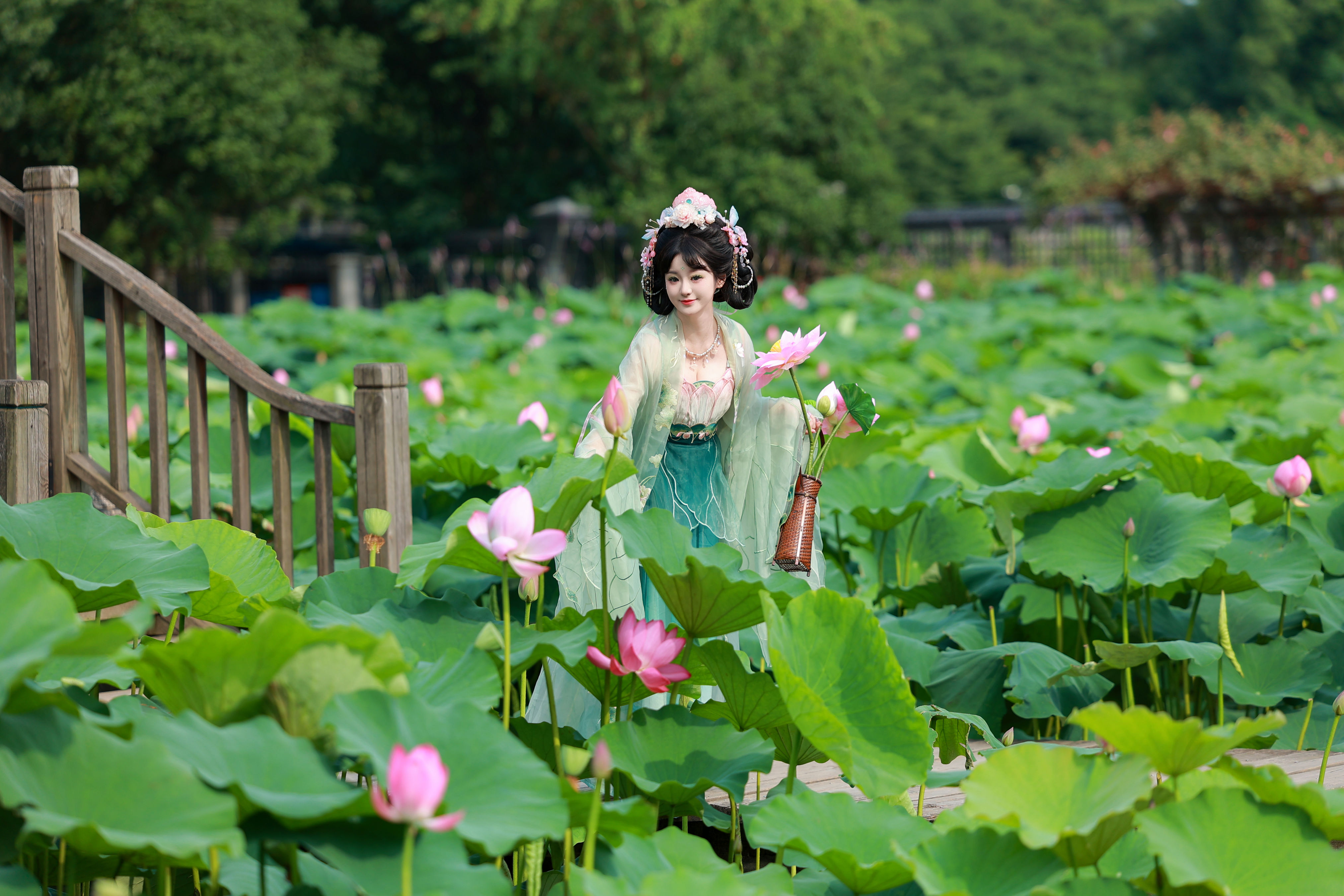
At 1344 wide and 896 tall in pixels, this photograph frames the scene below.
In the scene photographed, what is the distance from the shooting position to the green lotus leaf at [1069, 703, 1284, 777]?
1.20 metres

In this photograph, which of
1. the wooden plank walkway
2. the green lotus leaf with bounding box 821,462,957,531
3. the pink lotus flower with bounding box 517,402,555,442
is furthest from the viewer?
the pink lotus flower with bounding box 517,402,555,442

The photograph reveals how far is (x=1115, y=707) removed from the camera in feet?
3.98

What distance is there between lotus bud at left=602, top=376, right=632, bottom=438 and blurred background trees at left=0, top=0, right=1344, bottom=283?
10.4 meters

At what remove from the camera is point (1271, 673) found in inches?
90.5

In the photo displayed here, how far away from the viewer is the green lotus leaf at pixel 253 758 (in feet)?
3.54

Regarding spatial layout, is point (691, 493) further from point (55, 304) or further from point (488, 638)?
point (55, 304)

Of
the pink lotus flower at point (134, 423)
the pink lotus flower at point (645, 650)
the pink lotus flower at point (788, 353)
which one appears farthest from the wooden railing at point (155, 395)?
the pink lotus flower at point (134, 423)

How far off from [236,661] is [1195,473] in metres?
2.09

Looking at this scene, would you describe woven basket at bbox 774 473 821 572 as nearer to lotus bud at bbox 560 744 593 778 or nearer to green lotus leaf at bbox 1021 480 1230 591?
green lotus leaf at bbox 1021 480 1230 591

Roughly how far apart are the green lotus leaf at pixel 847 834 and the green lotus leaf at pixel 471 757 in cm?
28

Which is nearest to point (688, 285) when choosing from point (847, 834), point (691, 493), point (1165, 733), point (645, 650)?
point (691, 493)

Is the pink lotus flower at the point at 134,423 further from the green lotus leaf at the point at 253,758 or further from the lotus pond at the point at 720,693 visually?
the green lotus leaf at the point at 253,758

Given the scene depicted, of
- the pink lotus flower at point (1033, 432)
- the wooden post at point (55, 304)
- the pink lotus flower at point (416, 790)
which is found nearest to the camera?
the pink lotus flower at point (416, 790)

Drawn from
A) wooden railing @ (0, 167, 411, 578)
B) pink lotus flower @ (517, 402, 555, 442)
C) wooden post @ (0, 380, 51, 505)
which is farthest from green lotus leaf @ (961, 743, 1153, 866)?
pink lotus flower @ (517, 402, 555, 442)
